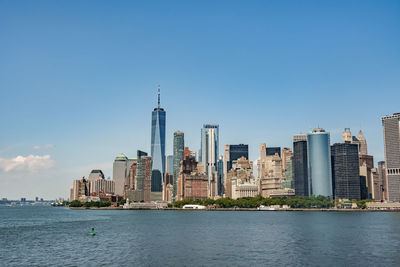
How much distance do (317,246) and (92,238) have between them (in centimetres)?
4877

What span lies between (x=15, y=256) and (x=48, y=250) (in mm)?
7030

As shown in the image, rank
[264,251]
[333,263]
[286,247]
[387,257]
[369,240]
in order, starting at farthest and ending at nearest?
[369,240]
[286,247]
[264,251]
[387,257]
[333,263]

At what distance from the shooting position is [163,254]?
232ft

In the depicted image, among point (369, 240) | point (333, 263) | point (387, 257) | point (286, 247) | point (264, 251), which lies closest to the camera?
point (333, 263)

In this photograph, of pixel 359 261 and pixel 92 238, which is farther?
pixel 92 238

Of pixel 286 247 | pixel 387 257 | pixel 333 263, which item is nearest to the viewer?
pixel 333 263

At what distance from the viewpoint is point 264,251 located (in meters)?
73.7

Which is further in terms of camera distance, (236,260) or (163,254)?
(163,254)

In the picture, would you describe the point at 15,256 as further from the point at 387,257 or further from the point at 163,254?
the point at 387,257

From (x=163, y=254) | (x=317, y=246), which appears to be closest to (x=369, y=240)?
(x=317, y=246)

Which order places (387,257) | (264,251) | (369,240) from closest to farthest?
(387,257)
(264,251)
(369,240)

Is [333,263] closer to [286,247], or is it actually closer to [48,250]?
[286,247]

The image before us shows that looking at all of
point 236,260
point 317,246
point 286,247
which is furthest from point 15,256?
point 317,246

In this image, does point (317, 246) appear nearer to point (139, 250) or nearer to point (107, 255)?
point (139, 250)
